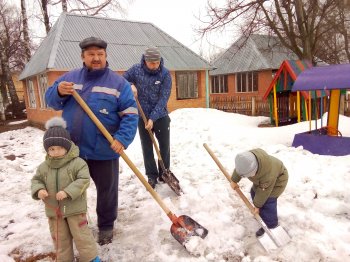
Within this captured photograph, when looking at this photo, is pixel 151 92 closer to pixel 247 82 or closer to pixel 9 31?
pixel 247 82

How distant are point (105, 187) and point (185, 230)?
894 mm

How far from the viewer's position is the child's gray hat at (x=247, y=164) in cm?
278

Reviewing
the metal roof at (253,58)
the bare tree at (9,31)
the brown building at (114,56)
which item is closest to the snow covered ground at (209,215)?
the brown building at (114,56)

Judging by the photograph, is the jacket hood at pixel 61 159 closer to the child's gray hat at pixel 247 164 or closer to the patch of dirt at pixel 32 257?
the patch of dirt at pixel 32 257

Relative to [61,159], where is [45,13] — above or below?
above

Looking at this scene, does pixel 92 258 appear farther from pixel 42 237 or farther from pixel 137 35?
pixel 137 35

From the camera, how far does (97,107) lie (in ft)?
8.92

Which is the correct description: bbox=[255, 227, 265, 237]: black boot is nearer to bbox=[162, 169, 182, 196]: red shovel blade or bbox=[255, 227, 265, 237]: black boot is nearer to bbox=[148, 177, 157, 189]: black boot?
bbox=[162, 169, 182, 196]: red shovel blade

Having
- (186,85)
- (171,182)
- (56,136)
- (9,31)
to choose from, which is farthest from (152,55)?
(9,31)

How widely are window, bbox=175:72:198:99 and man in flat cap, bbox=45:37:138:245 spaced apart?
11.6 m

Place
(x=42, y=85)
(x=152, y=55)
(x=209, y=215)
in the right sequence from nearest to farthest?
(x=209, y=215) → (x=152, y=55) → (x=42, y=85)

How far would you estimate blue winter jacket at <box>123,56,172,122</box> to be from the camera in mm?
4039

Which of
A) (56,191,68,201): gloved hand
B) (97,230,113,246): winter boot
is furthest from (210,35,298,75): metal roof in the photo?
(56,191,68,201): gloved hand

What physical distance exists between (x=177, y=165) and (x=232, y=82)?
1802 centimetres
